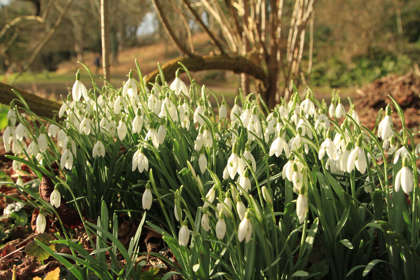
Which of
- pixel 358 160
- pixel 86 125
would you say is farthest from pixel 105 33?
pixel 358 160

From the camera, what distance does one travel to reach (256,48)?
401 cm

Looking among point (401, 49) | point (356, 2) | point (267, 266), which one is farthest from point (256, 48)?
point (401, 49)

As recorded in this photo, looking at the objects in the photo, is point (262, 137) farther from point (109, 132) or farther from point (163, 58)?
point (163, 58)

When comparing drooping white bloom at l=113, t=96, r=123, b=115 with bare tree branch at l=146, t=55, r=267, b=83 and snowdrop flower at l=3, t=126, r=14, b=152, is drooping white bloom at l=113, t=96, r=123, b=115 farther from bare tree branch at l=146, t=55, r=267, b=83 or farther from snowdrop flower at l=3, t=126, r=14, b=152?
bare tree branch at l=146, t=55, r=267, b=83

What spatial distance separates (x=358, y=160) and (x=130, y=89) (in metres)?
1.15

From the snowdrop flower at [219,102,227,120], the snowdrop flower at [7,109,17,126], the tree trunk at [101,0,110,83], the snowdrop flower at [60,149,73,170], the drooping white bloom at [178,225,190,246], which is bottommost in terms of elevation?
the drooping white bloom at [178,225,190,246]

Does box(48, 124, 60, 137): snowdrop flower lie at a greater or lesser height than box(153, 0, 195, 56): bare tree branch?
lesser

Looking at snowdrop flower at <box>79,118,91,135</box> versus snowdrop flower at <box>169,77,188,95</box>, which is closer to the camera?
snowdrop flower at <box>79,118,91,135</box>

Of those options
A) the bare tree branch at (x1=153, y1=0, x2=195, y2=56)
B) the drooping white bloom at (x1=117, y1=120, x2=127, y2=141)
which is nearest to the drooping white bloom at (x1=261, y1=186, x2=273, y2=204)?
the drooping white bloom at (x1=117, y1=120, x2=127, y2=141)

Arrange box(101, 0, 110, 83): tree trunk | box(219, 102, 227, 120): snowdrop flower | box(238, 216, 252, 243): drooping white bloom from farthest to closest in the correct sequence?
box(101, 0, 110, 83): tree trunk → box(219, 102, 227, 120): snowdrop flower → box(238, 216, 252, 243): drooping white bloom

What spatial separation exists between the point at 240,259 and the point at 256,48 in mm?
3094

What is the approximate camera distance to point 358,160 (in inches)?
50.1

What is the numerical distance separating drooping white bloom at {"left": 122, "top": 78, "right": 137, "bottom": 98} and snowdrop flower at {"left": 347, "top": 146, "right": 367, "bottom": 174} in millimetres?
1107

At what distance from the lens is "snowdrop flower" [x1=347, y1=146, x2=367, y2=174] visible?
1271 millimetres
